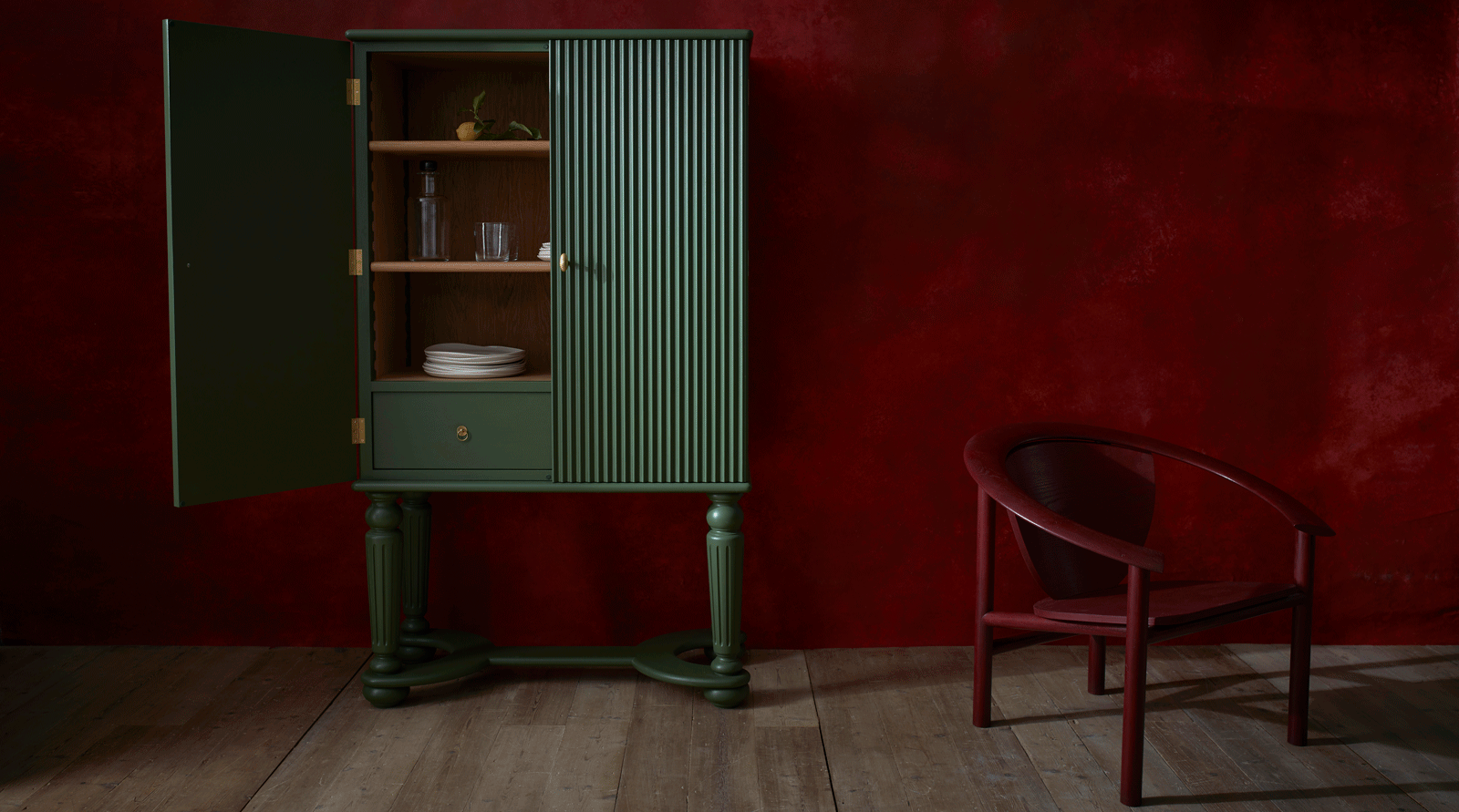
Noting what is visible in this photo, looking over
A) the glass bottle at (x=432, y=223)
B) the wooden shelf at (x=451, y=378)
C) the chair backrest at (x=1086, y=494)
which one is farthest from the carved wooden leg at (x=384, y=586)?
the chair backrest at (x=1086, y=494)

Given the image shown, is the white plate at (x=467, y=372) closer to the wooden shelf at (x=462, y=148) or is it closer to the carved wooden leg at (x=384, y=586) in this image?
the carved wooden leg at (x=384, y=586)

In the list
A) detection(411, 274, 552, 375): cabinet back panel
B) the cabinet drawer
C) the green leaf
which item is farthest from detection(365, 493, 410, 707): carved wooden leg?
the green leaf

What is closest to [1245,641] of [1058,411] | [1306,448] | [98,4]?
[1306,448]

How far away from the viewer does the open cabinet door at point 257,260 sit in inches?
90.0

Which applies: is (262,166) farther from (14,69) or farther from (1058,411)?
(1058,411)

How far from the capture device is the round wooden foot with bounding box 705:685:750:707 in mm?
2674

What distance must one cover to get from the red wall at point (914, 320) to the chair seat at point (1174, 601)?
0.70m

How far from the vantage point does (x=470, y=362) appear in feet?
8.72

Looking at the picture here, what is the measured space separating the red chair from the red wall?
0.43 m

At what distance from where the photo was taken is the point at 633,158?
2.58m

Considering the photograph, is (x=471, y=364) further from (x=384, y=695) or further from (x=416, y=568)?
(x=384, y=695)

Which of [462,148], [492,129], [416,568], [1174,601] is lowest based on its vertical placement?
[416,568]

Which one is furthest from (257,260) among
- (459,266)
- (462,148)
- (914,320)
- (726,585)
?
(914,320)

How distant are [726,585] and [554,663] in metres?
0.57
